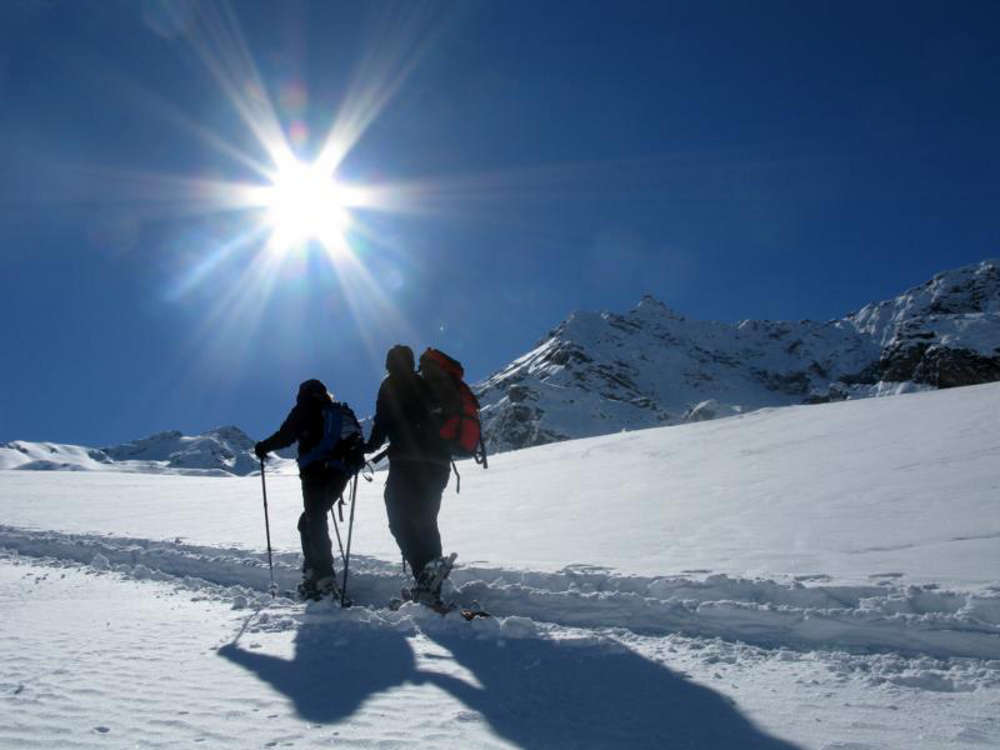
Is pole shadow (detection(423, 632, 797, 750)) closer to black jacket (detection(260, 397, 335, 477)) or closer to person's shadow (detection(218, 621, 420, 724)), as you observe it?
person's shadow (detection(218, 621, 420, 724))

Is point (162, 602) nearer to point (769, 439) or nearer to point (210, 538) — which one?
point (210, 538)

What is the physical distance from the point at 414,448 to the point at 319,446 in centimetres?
123

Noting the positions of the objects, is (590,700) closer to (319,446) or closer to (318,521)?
(318,521)

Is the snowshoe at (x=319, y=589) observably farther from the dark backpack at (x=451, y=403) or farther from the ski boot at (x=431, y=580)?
the dark backpack at (x=451, y=403)

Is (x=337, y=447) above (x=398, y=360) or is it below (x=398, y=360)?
below

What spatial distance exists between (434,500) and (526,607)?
1.10 m

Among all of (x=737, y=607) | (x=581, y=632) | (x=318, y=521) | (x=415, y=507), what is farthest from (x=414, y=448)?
(x=737, y=607)

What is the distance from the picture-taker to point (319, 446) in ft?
20.6

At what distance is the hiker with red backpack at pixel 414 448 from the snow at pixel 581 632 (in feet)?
1.90

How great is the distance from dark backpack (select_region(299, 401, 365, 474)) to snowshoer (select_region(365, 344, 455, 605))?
2.15 feet

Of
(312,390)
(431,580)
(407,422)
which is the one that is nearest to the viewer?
(431,580)

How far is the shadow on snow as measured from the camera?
9.28ft

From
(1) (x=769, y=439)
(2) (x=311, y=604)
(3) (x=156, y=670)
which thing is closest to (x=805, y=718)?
(3) (x=156, y=670)

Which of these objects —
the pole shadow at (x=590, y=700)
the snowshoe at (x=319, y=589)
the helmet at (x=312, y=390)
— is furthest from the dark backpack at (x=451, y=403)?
the pole shadow at (x=590, y=700)
